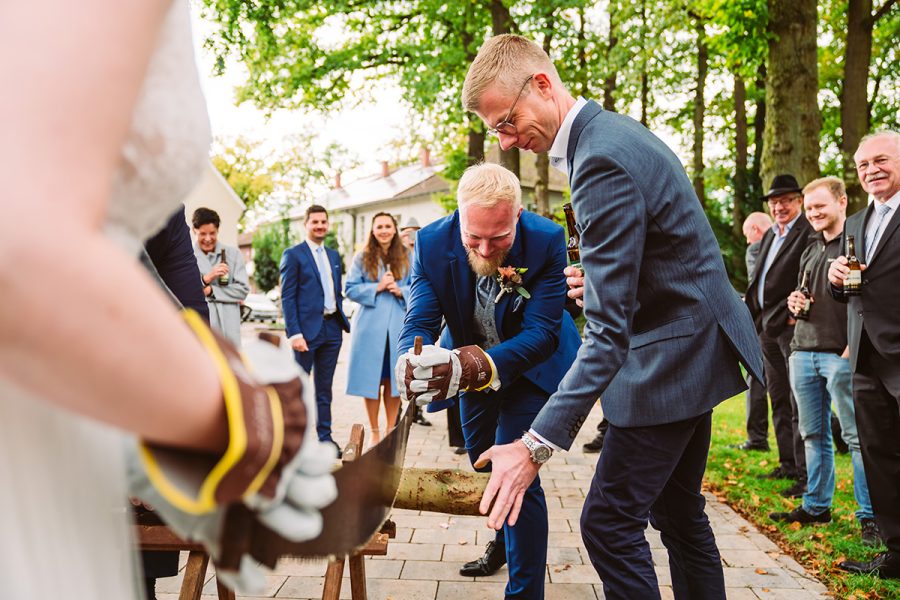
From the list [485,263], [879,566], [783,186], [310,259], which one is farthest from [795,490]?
[310,259]

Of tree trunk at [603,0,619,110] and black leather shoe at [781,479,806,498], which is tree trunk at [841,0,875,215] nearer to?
tree trunk at [603,0,619,110]

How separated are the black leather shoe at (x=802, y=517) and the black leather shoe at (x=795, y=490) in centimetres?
58

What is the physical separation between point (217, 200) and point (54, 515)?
41398 millimetres

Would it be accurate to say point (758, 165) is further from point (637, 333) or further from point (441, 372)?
point (637, 333)

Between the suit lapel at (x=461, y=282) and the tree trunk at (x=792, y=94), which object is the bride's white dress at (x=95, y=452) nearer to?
the suit lapel at (x=461, y=282)

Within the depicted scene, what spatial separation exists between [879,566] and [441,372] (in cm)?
299

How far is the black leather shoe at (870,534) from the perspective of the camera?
4.54 metres

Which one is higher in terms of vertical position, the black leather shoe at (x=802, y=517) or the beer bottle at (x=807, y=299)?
the beer bottle at (x=807, y=299)

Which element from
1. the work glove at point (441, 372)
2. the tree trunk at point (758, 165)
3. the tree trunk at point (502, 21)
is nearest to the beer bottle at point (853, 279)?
the work glove at point (441, 372)

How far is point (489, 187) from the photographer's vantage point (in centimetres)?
326

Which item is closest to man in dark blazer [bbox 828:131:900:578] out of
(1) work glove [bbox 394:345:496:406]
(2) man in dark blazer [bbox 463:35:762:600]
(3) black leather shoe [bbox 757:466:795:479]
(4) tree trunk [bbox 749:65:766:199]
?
(3) black leather shoe [bbox 757:466:795:479]

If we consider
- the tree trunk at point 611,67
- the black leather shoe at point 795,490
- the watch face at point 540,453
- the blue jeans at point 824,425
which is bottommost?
the black leather shoe at point 795,490

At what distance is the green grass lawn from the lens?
3.99 m

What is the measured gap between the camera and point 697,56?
825 inches
